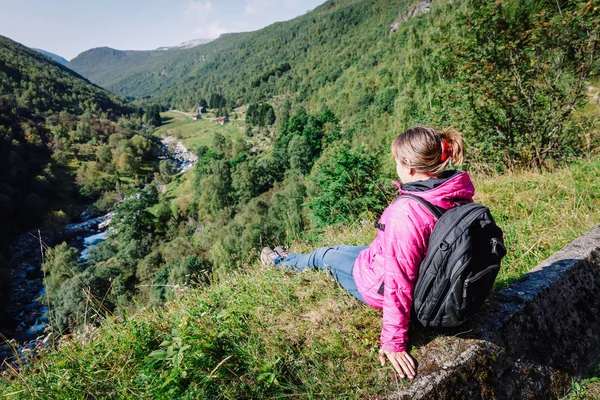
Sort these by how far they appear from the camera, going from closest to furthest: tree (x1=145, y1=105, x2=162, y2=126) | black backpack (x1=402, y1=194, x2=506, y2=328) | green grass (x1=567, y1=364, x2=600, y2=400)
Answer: black backpack (x1=402, y1=194, x2=506, y2=328) < green grass (x1=567, y1=364, x2=600, y2=400) < tree (x1=145, y1=105, x2=162, y2=126)

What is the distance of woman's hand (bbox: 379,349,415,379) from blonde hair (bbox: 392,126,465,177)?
1226 millimetres

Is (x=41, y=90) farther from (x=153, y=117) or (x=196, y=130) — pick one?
(x=196, y=130)

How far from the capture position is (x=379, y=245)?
2436 millimetres

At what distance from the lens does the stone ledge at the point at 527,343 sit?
171 centimetres

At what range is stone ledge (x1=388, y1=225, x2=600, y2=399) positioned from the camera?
5.61ft

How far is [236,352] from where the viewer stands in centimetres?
197

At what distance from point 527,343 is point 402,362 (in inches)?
40.2

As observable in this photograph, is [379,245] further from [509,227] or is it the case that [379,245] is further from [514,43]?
[514,43]

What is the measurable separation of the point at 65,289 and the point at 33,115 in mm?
119547

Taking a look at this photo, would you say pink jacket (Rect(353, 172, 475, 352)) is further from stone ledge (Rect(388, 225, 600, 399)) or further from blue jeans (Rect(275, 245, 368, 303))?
blue jeans (Rect(275, 245, 368, 303))

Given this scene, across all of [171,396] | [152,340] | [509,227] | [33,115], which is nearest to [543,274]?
[509,227]

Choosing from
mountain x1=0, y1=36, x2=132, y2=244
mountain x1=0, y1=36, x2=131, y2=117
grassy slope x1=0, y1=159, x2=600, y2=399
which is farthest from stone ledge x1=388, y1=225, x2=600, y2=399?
mountain x1=0, y1=36, x2=131, y2=117

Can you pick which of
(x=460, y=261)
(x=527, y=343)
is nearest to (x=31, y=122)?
(x=460, y=261)

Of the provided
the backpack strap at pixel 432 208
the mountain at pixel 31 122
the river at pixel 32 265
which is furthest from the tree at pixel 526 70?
the mountain at pixel 31 122
